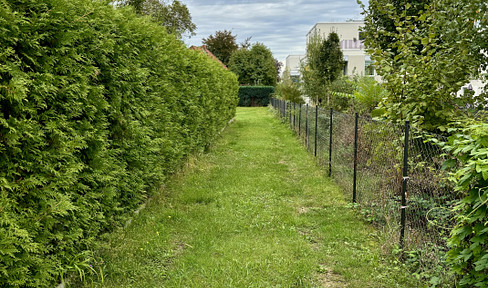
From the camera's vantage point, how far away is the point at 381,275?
4035 millimetres

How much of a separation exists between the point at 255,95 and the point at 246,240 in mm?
36069

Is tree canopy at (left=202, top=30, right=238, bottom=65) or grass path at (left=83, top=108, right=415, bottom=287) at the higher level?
tree canopy at (left=202, top=30, right=238, bottom=65)

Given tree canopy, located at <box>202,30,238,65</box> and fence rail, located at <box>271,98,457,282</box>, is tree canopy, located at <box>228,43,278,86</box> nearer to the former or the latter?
tree canopy, located at <box>202,30,238,65</box>

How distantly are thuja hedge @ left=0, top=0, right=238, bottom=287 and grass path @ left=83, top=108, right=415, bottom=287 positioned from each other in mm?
541

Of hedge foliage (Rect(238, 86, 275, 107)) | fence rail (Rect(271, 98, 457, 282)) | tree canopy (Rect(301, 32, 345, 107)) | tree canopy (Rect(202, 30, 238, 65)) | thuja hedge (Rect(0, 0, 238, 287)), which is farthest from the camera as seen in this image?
tree canopy (Rect(202, 30, 238, 65))

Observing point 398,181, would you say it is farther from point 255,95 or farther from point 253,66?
point 253,66

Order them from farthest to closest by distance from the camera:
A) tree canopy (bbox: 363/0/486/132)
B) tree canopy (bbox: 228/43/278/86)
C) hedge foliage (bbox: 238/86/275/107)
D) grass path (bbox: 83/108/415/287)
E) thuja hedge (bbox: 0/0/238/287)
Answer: tree canopy (bbox: 228/43/278/86)
hedge foliage (bbox: 238/86/275/107)
tree canopy (bbox: 363/0/486/132)
grass path (bbox: 83/108/415/287)
thuja hedge (bbox: 0/0/238/287)

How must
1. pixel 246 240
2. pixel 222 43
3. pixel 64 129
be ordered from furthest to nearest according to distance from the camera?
pixel 222 43, pixel 246 240, pixel 64 129

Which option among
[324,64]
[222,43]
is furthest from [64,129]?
[222,43]

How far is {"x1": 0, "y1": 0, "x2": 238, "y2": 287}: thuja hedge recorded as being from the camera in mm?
2676

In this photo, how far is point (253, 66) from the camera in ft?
144

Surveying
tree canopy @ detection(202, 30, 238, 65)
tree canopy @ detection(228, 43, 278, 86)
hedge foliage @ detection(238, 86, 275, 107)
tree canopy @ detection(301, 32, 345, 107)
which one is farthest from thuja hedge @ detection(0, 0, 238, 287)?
tree canopy @ detection(202, 30, 238, 65)

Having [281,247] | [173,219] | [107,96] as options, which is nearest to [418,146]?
[281,247]

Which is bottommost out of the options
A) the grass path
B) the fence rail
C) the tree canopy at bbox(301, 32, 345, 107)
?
the grass path
